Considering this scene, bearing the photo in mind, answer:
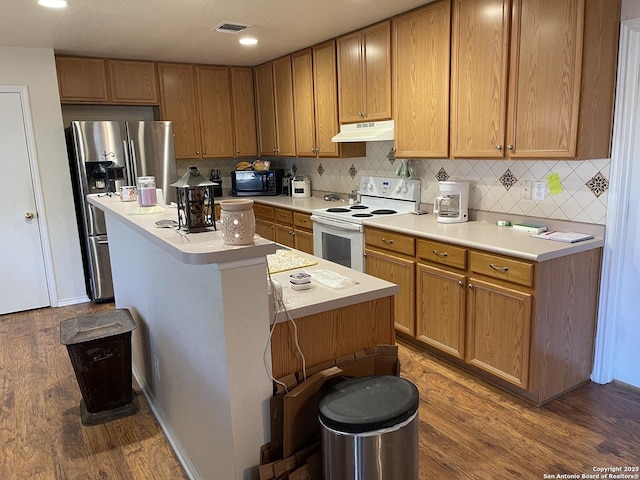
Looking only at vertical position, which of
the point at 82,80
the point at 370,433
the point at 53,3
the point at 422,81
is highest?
the point at 53,3

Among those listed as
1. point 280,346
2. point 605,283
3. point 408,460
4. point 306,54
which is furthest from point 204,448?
point 306,54

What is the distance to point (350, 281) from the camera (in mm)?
1998

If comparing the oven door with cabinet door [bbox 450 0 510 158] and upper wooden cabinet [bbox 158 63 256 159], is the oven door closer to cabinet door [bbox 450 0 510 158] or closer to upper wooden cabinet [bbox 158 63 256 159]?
cabinet door [bbox 450 0 510 158]

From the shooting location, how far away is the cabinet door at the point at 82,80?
4363 mm

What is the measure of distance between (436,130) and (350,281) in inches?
66.0

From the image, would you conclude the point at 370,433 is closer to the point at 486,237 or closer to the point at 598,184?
the point at 486,237

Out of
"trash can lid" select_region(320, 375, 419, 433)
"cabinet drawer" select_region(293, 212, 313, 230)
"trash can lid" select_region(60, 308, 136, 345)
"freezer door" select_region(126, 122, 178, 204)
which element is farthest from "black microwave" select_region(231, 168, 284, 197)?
"trash can lid" select_region(320, 375, 419, 433)

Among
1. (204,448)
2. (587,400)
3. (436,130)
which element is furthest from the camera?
(436,130)

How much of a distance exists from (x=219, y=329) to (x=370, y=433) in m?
0.59

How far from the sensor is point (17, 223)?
4324 mm

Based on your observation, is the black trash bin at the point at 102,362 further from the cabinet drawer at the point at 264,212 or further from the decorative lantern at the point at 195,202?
the cabinet drawer at the point at 264,212

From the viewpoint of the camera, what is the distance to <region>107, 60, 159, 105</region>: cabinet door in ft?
15.1

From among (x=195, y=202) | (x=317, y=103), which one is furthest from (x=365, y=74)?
(x=195, y=202)

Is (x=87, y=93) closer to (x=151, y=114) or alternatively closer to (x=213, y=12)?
(x=151, y=114)
